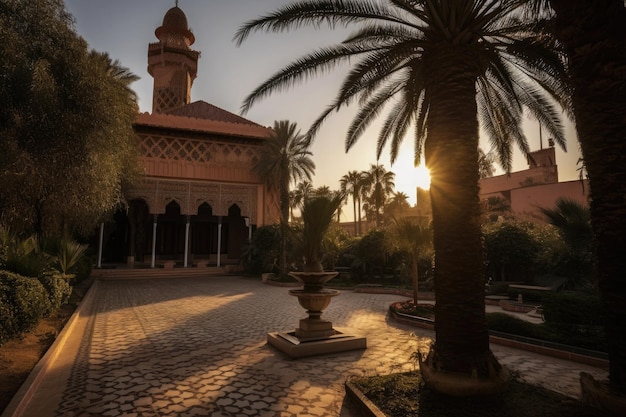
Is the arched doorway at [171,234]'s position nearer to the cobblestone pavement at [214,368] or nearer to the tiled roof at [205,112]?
the tiled roof at [205,112]

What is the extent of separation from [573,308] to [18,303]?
912cm

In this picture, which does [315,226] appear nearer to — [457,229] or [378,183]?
[457,229]

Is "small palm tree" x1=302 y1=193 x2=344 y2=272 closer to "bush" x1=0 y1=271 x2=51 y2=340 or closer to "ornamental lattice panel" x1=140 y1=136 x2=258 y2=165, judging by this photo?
"bush" x1=0 y1=271 x2=51 y2=340

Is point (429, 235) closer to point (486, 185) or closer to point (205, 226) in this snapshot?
point (205, 226)

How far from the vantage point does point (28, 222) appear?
11.5 meters

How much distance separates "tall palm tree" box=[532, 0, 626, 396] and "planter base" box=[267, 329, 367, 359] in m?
3.90

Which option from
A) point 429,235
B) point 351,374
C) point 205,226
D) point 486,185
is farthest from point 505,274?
point 486,185

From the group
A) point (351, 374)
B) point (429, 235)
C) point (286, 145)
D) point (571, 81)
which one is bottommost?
point (351, 374)

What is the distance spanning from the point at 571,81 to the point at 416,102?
3682 mm

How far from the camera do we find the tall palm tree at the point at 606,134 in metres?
2.72

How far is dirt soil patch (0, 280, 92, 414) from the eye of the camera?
4.30m

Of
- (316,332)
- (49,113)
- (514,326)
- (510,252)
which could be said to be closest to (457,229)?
(316,332)

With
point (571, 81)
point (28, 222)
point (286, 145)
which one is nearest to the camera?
point (571, 81)

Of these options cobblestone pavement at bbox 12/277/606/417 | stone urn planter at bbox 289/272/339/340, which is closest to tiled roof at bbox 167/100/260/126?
cobblestone pavement at bbox 12/277/606/417
